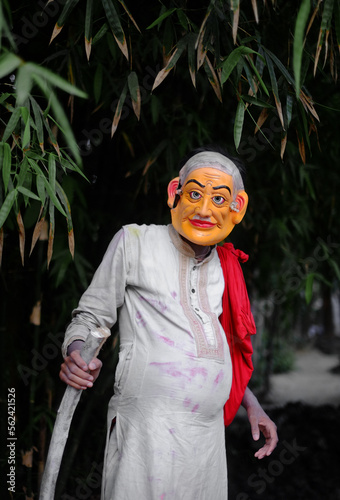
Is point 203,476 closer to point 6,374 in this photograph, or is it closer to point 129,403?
point 129,403

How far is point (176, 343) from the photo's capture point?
1.72 meters

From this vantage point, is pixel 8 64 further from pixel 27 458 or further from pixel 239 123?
pixel 27 458

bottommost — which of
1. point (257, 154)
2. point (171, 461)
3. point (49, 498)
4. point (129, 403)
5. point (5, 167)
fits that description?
point (49, 498)

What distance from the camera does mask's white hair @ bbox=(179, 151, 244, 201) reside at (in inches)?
70.8

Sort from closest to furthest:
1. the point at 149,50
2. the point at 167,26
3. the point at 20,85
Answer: the point at 20,85 < the point at 167,26 < the point at 149,50

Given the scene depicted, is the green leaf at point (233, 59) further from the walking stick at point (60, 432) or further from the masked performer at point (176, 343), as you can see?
the walking stick at point (60, 432)

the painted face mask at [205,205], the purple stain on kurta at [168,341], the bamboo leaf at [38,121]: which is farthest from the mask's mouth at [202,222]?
the bamboo leaf at [38,121]

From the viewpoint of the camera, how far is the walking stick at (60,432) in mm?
1612

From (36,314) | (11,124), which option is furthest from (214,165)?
(36,314)

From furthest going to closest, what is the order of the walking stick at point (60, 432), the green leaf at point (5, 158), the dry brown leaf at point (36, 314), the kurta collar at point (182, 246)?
the dry brown leaf at point (36, 314)
the kurta collar at point (182, 246)
the walking stick at point (60, 432)
the green leaf at point (5, 158)

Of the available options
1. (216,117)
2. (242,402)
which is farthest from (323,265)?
(242,402)

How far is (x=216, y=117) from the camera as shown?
2.95 m

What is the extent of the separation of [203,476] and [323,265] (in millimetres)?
2161

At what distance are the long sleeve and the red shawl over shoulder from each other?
34 cm
